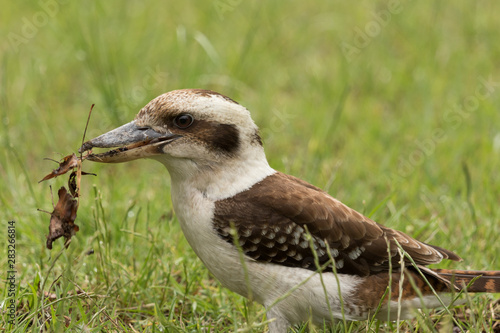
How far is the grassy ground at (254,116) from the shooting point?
431 cm

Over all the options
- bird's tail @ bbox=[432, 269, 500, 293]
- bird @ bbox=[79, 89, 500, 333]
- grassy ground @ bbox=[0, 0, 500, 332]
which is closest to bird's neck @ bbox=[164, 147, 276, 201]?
bird @ bbox=[79, 89, 500, 333]

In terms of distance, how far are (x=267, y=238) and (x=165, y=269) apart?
3.79 feet

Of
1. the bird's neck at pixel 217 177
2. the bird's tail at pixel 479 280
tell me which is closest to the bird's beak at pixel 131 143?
the bird's neck at pixel 217 177

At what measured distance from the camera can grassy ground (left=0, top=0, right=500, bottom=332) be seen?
431 cm

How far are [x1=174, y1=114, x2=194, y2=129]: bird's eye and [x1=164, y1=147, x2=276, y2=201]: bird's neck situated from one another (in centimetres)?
19

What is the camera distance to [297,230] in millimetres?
3705

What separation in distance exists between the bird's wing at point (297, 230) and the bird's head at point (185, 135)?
25 cm

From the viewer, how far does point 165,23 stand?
30.7 feet

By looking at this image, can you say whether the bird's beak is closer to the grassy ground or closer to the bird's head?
the bird's head

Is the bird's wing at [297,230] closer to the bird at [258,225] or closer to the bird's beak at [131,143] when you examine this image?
the bird at [258,225]

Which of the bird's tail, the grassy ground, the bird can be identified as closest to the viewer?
the bird

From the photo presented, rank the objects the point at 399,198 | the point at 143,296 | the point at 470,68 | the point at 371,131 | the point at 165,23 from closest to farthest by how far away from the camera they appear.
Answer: the point at 143,296 < the point at 399,198 < the point at 371,131 < the point at 470,68 < the point at 165,23

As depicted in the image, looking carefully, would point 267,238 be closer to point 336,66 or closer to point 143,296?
point 143,296

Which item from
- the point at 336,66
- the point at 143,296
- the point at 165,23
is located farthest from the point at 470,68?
the point at 143,296
